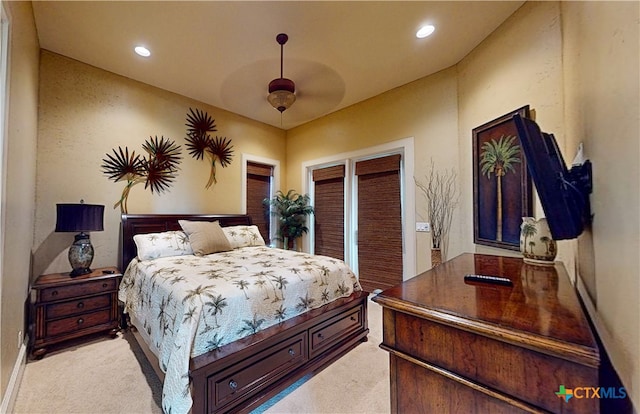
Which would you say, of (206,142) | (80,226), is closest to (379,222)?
(206,142)

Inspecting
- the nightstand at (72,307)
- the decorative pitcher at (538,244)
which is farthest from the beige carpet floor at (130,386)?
the decorative pitcher at (538,244)

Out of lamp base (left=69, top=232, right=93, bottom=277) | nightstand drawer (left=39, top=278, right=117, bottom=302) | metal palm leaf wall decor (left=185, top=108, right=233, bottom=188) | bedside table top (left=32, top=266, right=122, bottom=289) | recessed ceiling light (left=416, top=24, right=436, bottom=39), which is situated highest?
recessed ceiling light (left=416, top=24, right=436, bottom=39)

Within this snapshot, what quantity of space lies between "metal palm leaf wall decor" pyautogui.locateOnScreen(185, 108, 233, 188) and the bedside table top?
169cm

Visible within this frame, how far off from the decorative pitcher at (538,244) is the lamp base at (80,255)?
151 inches

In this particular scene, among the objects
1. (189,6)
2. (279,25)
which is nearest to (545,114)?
(279,25)

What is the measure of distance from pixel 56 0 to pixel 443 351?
11.6 ft

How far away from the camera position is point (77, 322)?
2.49 meters

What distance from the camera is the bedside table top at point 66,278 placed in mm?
2365

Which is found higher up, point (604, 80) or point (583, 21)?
point (583, 21)

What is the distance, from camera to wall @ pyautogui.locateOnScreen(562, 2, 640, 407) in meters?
0.61

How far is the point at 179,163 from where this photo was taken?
3.74 m

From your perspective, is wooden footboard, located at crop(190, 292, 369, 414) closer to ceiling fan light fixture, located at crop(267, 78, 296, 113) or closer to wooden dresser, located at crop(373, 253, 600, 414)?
wooden dresser, located at crop(373, 253, 600, 414)

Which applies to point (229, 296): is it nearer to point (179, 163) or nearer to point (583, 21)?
point (583, 21)

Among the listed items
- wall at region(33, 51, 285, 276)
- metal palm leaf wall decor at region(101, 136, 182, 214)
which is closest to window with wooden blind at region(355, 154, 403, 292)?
wall at region(33, 51, 285, 276)
